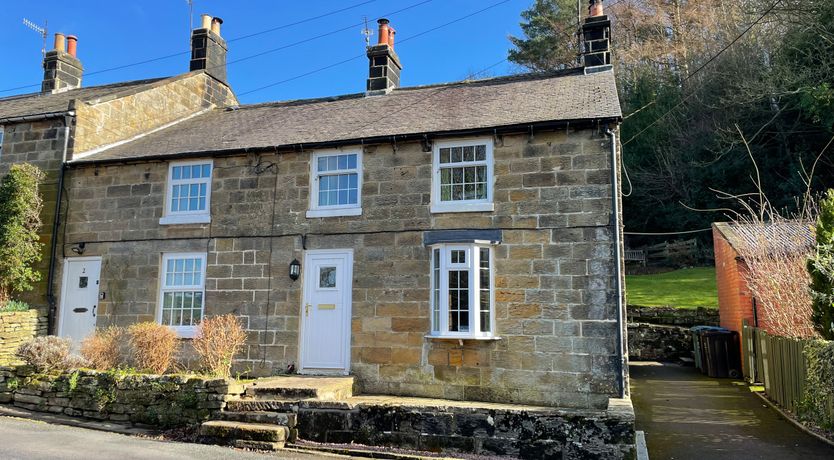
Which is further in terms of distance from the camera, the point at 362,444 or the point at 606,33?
the point at 606,33

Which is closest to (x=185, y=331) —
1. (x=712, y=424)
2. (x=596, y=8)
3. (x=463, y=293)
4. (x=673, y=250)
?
(x=463, y=293)

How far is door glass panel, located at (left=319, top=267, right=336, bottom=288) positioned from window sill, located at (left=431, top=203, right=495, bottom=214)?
2.36 m

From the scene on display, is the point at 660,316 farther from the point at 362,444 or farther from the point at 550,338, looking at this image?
the point at 362,444

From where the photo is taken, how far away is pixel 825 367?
8133 millimetres

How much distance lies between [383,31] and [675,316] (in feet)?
42.3

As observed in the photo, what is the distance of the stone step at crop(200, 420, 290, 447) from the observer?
831 cm

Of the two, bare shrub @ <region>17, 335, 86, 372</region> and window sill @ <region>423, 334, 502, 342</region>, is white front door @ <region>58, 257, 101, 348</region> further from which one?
window sill @ <region>423, 334, 502, 342</region>

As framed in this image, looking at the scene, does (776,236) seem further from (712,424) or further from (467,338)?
(467,338)

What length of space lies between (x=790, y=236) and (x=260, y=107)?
544 inches

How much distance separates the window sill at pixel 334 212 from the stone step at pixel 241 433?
4.34 m

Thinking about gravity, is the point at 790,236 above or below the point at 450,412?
above

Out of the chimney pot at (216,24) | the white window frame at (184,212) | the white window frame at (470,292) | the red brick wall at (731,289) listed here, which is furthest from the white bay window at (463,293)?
the chimney pot at (216,24)

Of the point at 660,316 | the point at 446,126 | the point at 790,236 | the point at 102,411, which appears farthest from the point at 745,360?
the point at 102,411

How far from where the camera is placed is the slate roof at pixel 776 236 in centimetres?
1266
